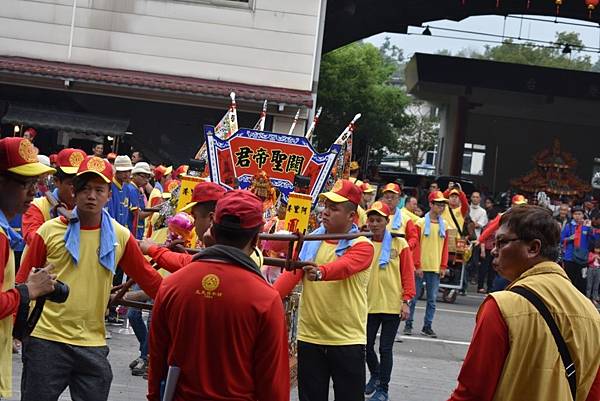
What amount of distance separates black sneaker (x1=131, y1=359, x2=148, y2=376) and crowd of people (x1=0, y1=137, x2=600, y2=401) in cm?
213

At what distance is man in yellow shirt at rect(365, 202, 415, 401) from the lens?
1011cm

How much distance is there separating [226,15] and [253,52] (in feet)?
2.95

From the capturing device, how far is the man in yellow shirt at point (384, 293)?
10.1 m

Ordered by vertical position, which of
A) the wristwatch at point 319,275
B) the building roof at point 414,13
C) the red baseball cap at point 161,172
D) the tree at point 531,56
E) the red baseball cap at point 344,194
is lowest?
the wristwatch at point 319,275

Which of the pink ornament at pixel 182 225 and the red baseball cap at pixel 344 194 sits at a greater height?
the red baseball cap at pixel 344 194

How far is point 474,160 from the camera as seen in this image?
50.5 metres

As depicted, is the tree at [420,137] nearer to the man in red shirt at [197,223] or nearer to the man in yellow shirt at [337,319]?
the man in yellow shirt at [337,319]

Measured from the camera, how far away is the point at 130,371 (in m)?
10.5

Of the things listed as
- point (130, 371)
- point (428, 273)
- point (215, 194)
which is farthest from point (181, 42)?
point (215, 194)

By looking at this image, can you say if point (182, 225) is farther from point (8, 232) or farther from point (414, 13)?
point (414, 13)

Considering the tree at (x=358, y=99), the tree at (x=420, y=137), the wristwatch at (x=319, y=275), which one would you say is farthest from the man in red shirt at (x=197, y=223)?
the tree at (x=420, y=137)

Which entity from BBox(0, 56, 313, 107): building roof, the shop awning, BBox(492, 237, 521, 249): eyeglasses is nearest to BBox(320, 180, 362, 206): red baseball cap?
BBox(492, 237, 521, 249): eyeglasses

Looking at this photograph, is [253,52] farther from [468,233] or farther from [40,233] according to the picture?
[40,233]

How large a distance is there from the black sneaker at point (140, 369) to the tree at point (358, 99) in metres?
32.1
